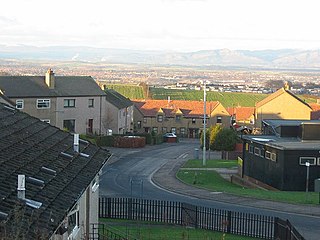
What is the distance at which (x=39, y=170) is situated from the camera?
51.4 feet

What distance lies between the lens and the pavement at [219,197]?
31864mm

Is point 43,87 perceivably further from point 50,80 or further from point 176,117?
point 176,117

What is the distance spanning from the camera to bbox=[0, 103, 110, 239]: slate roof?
11492 millimetres

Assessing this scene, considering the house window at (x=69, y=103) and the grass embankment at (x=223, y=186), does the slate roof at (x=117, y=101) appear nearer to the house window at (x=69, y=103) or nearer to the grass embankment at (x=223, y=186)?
the house window at (x=69, y=103)

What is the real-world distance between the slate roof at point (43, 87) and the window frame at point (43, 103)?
0.51 m

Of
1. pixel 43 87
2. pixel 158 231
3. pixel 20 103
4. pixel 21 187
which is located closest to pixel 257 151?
pixel 158 231

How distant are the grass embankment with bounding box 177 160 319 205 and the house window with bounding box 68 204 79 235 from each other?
18801 millimetres

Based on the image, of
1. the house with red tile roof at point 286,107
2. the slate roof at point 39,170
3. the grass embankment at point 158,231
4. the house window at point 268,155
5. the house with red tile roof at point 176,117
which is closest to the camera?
the slate roof at point 39,170

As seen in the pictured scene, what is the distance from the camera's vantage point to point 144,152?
65.9m

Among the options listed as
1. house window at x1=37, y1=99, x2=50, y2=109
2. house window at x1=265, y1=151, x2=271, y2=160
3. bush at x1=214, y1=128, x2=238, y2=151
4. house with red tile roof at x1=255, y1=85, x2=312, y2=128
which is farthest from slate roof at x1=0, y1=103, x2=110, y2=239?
house with red tile roof at x1=255, y1=85, x2=312, y2=128

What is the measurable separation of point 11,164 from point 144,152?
167 feet

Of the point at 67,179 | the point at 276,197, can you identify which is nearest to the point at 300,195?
the point at 276,197

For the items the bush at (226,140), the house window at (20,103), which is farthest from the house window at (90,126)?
the bush at (226,140)

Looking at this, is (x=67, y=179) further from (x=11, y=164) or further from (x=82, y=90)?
(x=82, y=90)
